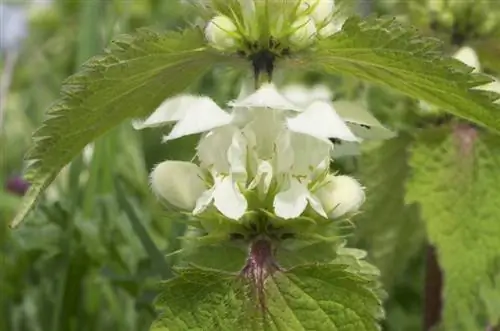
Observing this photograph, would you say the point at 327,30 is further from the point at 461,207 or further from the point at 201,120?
the point at 461,207

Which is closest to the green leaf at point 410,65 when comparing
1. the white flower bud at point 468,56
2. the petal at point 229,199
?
the petal at point 229,199

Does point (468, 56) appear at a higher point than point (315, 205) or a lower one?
higher

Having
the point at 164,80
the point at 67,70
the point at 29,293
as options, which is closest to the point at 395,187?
the point at 164,80

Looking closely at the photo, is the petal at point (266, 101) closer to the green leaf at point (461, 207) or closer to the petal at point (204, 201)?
the petal at point (204, 201)

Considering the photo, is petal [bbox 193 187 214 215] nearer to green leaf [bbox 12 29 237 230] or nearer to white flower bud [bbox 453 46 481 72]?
green leaf [bbox 12 29 237 230]

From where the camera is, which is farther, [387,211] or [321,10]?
[387,211]

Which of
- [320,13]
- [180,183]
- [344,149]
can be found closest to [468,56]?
[344,149]

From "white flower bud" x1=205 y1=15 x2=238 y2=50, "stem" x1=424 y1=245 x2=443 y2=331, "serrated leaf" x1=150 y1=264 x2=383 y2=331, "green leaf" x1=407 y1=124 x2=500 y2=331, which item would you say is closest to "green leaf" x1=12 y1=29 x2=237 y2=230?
"white flower bud" x1=205 y1=15 x2=238 y2=50

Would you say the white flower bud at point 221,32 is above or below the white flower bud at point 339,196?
above
